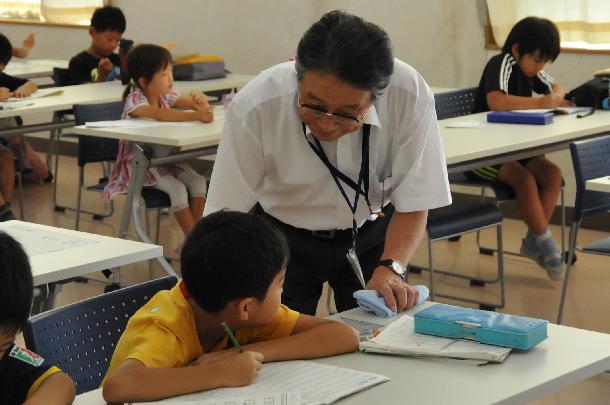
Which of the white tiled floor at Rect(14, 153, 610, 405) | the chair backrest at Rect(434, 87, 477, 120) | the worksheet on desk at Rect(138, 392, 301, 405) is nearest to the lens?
the worksheet on desk at Rect(138, 392, 301, 405)

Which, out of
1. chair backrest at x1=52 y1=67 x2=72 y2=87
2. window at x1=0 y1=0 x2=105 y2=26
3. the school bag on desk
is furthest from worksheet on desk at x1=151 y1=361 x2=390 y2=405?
window at x1=0 y1=0 x2=105 y2=26

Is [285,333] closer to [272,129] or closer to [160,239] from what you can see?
[272,129]

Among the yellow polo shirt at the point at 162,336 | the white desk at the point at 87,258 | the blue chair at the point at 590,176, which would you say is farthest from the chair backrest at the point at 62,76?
the yellow polo shirt at the point at 162,336

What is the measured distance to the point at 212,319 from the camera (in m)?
1.96

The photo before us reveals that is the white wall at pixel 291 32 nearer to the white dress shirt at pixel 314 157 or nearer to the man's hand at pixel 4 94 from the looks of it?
the man's hand at pixel 4 94

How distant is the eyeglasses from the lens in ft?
6.87

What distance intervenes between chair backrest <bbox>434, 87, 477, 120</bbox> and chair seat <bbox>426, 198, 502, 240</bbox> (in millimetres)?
947

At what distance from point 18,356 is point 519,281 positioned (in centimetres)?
359

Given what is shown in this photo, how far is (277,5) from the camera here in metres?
7.31

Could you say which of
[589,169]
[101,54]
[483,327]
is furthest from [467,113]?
[483,327]

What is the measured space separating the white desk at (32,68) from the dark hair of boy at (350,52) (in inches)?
219

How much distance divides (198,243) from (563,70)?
14.9 ft

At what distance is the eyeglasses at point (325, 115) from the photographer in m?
2.09

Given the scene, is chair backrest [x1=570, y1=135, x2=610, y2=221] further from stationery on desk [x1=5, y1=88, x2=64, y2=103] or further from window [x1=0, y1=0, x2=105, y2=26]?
window [x1=0, y1=0, x2=105, y2=26]
